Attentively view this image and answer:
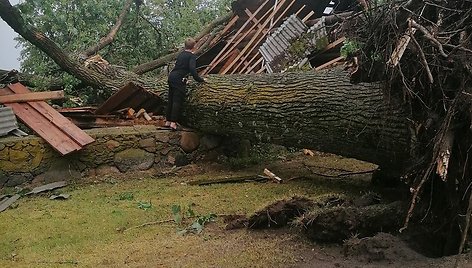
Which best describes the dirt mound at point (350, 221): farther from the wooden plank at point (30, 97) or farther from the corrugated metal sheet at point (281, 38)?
the corrugated metal sheet at point (281, 38)

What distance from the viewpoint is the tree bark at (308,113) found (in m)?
5.11

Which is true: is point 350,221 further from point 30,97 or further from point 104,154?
point 30,97

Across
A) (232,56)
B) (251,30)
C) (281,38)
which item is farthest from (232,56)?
(281,38)

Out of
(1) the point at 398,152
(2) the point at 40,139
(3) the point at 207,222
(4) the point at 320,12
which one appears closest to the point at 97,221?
(3) the point at 207,222

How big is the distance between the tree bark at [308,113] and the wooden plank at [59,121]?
66.9 inches

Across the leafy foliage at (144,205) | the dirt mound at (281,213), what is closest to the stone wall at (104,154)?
the leafy foliage at (144,205)

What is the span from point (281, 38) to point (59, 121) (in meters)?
4.70

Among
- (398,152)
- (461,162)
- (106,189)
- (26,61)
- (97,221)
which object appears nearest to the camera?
(461,162)

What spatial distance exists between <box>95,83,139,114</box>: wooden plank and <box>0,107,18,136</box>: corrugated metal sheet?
155 cm

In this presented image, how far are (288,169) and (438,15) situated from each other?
425 centimetres

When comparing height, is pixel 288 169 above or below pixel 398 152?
below

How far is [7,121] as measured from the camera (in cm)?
796

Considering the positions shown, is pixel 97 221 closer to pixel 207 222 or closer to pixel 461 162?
pixel 207 222

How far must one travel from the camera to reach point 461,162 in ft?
11.4
